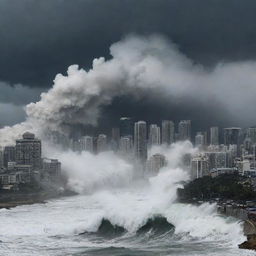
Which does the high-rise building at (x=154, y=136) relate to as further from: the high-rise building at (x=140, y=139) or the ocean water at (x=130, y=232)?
the ocean water at (x=130, y=232)

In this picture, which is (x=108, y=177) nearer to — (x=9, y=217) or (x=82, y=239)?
(x=9, y=217)

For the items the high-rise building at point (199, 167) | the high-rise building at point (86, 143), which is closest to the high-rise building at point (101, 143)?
the high-rise building at point (86, 143)

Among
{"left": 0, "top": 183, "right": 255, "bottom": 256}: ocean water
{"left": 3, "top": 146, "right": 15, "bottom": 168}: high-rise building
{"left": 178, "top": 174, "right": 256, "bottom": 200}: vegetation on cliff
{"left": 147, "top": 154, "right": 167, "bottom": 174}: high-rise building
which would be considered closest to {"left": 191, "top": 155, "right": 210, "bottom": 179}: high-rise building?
{"left": 147, "top": 154, "right": 167, "bottom": 174}: high-rise building

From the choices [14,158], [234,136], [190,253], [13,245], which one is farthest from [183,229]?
[234,136]

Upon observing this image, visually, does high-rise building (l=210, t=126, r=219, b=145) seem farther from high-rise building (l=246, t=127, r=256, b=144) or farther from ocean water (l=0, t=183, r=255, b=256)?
ocean water (l=0, t=183, r=255, b=256)

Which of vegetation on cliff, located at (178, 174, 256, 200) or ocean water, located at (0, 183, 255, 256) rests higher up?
vegetation on cliff, located at (178, 174, 256, 200)

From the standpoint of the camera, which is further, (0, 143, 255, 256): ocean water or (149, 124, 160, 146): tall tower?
(149, 124, 160, 146): tall tower
